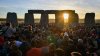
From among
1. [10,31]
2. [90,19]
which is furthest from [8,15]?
[10,31]

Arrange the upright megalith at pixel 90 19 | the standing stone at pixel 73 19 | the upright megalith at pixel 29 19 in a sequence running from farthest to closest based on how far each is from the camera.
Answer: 1. the standing stone at pixel 73 19
2. the upright megalith at pixel 29 19
3. the upright megalith at pixel 90 19

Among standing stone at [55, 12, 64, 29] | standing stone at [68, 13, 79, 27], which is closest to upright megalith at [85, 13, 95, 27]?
standing stone at [68, 13, 79, 27]

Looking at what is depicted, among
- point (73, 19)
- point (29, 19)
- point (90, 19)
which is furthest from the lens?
point (73, 19)

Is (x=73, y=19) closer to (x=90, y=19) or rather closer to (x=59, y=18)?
(x=59, y=18)

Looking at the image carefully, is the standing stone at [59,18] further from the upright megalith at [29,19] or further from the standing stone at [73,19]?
the upright megalith at [29,19]

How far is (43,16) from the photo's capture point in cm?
4928

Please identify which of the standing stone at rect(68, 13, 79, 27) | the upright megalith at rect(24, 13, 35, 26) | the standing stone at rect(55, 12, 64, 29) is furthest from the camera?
the standing stone at rect(55, 12, 64, 29)

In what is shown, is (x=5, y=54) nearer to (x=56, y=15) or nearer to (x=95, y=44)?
(x=95, y=44)

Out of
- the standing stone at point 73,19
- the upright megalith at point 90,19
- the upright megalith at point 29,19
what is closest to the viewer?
the upright megalith at point 90,19

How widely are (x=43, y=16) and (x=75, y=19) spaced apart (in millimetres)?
4939

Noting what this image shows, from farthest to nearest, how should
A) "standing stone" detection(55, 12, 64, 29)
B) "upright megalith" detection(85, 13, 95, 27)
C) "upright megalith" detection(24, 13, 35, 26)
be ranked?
"standing stone" detection(55, 12, 64, 29) → "upright megalith" detection(24, 13, 35, 26) → "upright megalith" detection(85, 13, 95, 27)

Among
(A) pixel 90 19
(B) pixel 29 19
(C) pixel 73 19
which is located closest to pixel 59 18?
(C) pixel 73 19

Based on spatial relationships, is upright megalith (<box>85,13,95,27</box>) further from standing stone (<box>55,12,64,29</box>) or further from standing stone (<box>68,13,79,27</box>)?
standing stone (<box>55,12,64,29</box>)

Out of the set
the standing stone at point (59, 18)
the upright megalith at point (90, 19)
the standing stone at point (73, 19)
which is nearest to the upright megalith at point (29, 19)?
the standing stone at point (59, 18)
